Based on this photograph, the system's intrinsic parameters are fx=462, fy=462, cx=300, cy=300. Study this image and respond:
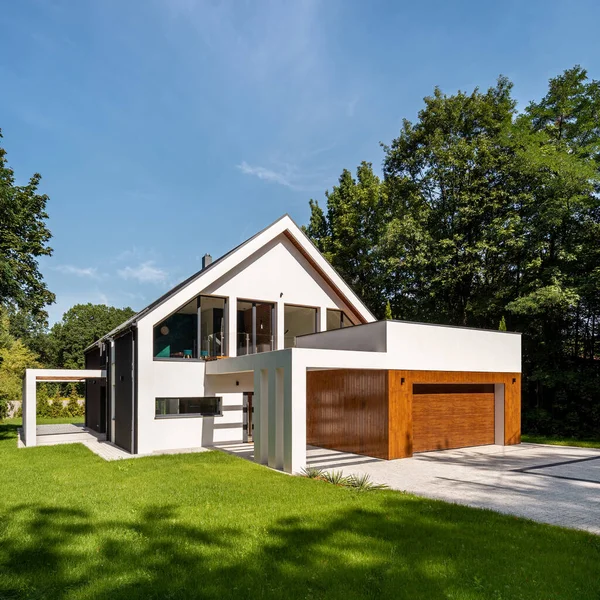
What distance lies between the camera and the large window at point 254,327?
54.6 feet

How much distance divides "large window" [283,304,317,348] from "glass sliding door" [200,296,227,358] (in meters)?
2.52

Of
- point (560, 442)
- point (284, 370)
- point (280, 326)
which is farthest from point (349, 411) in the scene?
point (560, 442)

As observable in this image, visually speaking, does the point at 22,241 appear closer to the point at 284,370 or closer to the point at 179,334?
the point at 179,334

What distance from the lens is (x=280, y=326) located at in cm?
1752

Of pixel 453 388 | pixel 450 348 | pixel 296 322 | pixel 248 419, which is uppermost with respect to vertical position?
pixel 296 322

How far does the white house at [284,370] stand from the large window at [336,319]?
0.49 m

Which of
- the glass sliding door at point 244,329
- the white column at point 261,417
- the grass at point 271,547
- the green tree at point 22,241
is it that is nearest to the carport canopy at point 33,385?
the green tree at point 22,241

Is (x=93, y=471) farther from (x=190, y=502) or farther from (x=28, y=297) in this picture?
(x=28, y=297)

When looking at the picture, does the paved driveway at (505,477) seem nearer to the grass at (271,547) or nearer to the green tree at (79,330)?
the grass at (271,547)

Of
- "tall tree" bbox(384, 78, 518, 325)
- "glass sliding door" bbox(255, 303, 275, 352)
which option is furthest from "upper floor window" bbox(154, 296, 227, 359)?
"tall tree" bbox(384, 78, 518, 325)

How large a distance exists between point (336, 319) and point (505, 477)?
988 centimetres

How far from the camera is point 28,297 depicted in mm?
18906

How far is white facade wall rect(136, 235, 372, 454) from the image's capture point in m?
14.6

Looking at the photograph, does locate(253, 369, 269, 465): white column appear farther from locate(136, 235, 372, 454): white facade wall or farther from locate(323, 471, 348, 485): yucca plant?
locate(136, 235, 372, 454): white facade wall
